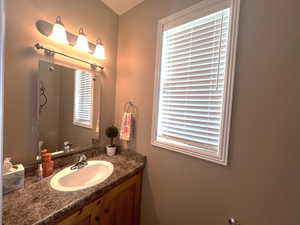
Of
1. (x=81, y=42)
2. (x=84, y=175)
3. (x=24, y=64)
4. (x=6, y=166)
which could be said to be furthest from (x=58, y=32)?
(x=84, y=175)

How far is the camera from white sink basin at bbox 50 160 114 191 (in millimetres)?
1072

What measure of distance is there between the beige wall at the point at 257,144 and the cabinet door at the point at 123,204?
0.37 m

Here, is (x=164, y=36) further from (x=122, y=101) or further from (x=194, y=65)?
(x=122, y=101)

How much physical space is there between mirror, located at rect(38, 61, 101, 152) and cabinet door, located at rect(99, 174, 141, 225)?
61 cm

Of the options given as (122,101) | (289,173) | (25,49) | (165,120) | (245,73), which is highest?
(25,49)

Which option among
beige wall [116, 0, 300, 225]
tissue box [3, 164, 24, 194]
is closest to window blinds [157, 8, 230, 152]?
beige wall [116, 0, 300, 225]

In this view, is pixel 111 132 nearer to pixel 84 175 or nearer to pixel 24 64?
pixel 84 175

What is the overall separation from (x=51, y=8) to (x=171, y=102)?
1.29 m

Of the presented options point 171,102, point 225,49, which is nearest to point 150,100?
point 171,102

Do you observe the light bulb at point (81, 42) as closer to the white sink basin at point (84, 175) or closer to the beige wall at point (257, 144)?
the beige wall at point (257, 144)

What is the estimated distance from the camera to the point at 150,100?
4.65ft

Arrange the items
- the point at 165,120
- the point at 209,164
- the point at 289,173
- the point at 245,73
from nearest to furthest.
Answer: the point at 289,173
the point at 245,73
the point at 209,164
the point at 165,120

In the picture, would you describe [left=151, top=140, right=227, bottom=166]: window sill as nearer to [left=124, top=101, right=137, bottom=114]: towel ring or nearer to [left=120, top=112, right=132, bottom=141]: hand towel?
[left=120, top=112, right=132, bottom=141]: hand towel

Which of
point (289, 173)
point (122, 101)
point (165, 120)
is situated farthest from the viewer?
point (122, 101)
